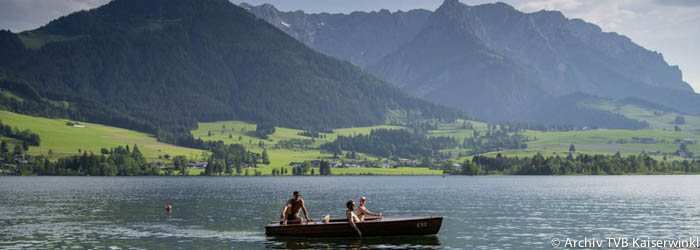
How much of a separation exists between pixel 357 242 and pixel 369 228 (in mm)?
1747

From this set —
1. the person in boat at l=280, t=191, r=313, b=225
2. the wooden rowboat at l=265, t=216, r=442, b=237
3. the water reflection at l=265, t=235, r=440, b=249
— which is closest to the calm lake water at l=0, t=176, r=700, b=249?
the water reflection at l=265, t=235, r=440, b=249

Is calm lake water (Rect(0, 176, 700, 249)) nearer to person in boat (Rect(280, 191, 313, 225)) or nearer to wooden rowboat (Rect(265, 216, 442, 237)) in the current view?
wooden rowboat (Rect(265, 216, 442, 237))

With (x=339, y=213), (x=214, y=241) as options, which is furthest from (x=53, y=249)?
(x=339, y=213)

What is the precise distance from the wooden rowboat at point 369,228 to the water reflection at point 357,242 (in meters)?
0.60

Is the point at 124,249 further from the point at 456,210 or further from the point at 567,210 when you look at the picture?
the point at 567,210

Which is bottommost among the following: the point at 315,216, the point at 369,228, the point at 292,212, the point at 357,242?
the point at 357,242

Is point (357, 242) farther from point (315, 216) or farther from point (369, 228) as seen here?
point (315, 216)

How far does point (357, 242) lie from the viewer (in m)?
56.8

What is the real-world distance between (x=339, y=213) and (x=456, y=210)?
57.1 feet

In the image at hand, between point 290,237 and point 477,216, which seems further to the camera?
point 477,216

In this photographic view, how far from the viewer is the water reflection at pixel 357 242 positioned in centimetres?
5412

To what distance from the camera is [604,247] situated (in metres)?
52.3

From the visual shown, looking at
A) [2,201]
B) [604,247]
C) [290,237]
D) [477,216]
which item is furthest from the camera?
[2,201]

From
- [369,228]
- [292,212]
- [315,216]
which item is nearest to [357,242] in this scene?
[369,228]
